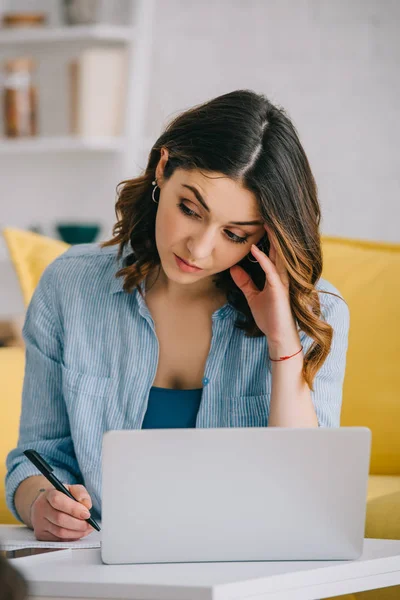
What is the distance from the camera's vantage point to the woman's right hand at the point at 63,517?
1.12 metres

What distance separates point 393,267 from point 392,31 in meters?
0.95

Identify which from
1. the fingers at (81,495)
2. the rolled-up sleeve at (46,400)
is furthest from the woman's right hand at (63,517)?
the rolled-up sleeve at (46,400)

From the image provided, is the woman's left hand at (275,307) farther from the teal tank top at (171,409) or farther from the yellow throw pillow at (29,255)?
the yellow throw pillow at (29,255)

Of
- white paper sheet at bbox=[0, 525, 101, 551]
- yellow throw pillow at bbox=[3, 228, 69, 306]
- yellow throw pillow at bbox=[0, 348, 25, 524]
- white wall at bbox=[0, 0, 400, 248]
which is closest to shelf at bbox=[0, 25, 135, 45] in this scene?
white wall at bbox=[0, 0, 400, 248]

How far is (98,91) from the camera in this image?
2684mm

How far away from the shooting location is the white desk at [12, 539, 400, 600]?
842 mm

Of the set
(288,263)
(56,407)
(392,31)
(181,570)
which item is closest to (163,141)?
(288,263)

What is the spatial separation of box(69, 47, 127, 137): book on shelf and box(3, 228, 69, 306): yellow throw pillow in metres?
0.88

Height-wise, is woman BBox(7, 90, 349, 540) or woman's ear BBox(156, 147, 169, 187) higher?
woman's ear BBox(156, 147, 169, 187)

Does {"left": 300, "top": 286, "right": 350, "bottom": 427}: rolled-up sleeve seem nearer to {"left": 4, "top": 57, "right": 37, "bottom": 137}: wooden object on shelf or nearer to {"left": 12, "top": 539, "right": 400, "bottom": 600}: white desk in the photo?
{"left": 12, "top": 539, "right": 400, "bottom": 600}: white desk

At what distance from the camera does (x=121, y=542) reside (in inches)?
36.4

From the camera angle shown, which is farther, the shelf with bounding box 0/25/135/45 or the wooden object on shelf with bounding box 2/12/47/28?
the wooden object on shelf with bounding box 2/12/47/28

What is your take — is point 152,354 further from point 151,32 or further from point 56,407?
point 151,32

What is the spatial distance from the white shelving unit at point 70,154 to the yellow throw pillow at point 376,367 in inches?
48.8
